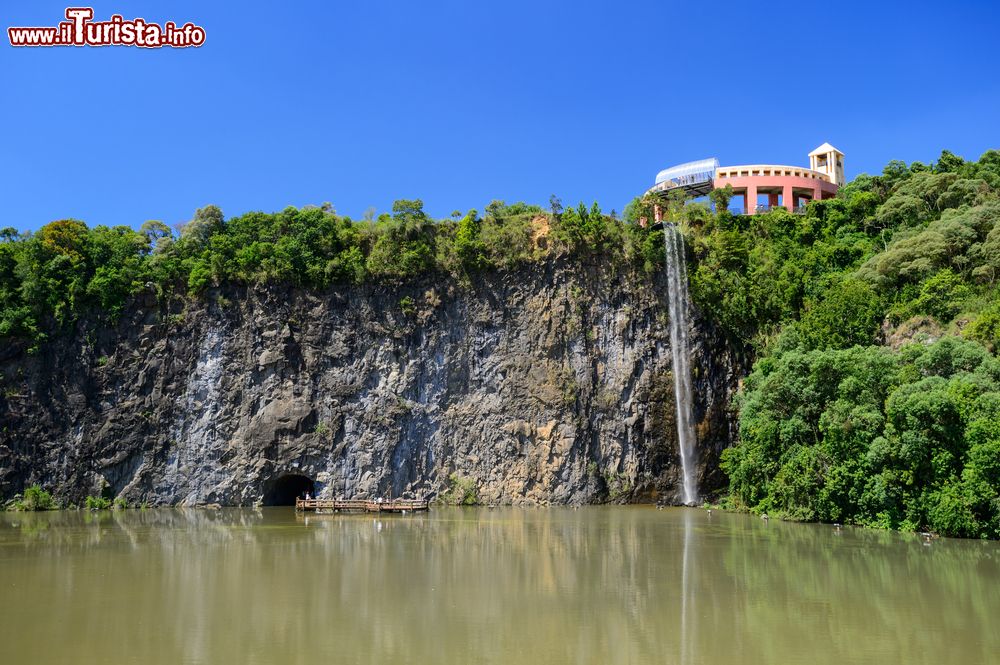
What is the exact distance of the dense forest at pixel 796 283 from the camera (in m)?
24.4

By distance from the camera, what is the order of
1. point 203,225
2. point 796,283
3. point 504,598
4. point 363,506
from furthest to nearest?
point 203,225 < point 796,283 < point 363,506 < point 504,598

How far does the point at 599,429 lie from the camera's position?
4003 centimetres

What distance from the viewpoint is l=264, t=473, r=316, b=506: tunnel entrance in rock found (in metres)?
41.6

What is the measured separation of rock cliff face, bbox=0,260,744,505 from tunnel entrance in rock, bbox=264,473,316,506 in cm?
29

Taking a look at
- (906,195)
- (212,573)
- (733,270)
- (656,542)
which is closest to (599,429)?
(733,270)

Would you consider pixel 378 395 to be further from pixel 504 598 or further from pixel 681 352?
pixel 504 598

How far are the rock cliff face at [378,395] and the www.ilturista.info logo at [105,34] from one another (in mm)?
20790

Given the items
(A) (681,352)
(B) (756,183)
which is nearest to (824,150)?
(B) (756,183)

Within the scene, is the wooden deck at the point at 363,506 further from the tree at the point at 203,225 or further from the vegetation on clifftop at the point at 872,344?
the tree at the point at 203,225

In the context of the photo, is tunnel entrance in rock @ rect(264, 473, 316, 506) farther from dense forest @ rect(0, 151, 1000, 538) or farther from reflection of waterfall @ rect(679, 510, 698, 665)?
reflection of waterfall @ rect(679, 510, 698, 665)

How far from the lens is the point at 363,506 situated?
3609 cm

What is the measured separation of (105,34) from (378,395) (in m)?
22.3

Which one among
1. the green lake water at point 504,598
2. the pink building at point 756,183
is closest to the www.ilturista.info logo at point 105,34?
the green lake water at point 504,598

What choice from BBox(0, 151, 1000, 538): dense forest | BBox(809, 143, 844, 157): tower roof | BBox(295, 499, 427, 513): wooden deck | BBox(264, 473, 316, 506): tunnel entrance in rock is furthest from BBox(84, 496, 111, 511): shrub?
BBox(809, 143, 844, 157): tower roof
